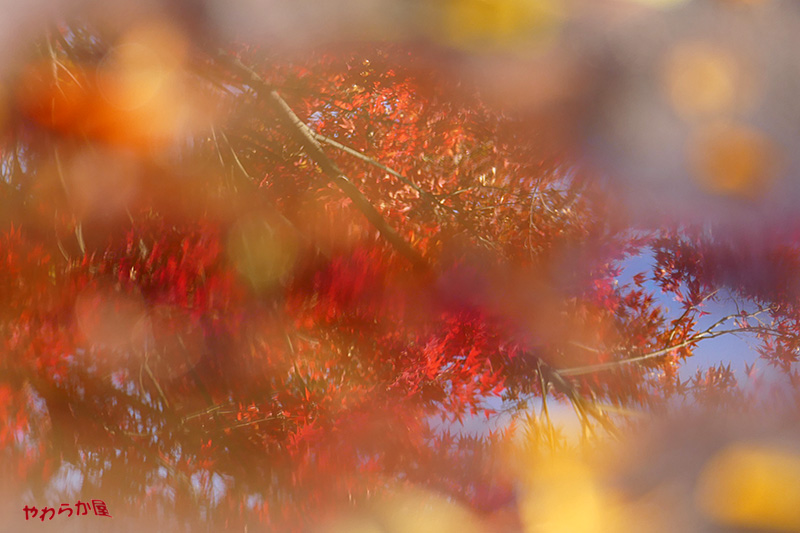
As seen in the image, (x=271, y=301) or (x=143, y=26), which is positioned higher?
(x=143, y=26)

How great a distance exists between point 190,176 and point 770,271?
628 mm

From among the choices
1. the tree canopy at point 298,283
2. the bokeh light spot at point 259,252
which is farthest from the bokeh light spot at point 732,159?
the bokeh light spot at point 259,252

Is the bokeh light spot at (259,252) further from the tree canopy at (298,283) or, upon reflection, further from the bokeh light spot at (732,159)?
the bokeh light spot at (732,159)

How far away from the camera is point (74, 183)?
1.69 ft

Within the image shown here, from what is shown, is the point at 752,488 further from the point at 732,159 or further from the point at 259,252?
the point at 259,252

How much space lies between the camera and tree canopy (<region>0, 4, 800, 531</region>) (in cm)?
49

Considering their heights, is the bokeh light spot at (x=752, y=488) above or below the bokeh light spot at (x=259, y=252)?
below

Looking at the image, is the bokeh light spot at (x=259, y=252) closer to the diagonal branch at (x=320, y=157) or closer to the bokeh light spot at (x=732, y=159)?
the diagonal branch at (x=320, y=157)

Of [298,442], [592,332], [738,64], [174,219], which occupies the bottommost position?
[298,442]

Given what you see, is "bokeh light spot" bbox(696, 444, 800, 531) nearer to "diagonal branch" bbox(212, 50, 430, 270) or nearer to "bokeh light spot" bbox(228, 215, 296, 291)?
"diagonal branch" bbox(212, 50, 430, 270)

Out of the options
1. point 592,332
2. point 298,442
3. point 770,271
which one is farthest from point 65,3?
point 770,271

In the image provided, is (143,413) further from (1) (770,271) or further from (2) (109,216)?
(1) (770,271)

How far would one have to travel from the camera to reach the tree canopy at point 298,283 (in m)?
0.49

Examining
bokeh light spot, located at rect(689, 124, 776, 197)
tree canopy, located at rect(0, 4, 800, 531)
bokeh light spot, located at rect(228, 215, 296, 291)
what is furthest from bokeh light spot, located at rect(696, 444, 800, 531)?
bokeh light spot, located at rect(228, 215, 296, 291)
